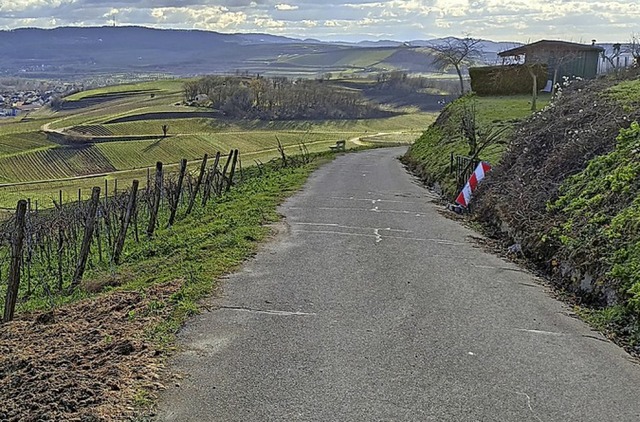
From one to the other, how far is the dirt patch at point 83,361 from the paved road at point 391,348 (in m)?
0.37

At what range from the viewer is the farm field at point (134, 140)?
64.1 m

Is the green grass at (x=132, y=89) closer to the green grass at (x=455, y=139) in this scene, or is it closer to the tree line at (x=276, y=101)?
the tree line at (x=276, y=101)

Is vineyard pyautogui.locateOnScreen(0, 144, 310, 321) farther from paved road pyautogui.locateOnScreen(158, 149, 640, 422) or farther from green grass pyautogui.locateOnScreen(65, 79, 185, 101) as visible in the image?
green grass pyautogui.locateOnScreen(65, 79, 185, 101)

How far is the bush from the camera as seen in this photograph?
138ft

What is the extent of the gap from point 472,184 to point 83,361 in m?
13.3

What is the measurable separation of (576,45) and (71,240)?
33.3m

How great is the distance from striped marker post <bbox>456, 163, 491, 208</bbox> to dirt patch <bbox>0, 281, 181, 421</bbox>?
1078cm

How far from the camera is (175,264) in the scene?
11.1m

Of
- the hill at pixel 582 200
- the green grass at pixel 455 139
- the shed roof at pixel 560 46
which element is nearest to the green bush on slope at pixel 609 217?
the hill at pixel 582 200

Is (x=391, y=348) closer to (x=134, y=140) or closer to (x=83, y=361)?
(x=83, y=361)

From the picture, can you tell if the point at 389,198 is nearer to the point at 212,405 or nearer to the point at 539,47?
the point at 212,405

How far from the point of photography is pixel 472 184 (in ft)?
59.4

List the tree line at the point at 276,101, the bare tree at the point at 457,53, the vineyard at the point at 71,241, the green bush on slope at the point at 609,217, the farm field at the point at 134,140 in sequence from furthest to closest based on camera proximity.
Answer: the tree line at the point at 276,101
the farm field at the point at 134,140
the bare tree at the point at 457,53
the vineyard at the point at 71,241
the green bush on slope at the point at 609,217

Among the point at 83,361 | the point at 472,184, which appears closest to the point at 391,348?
the point at 83,361
